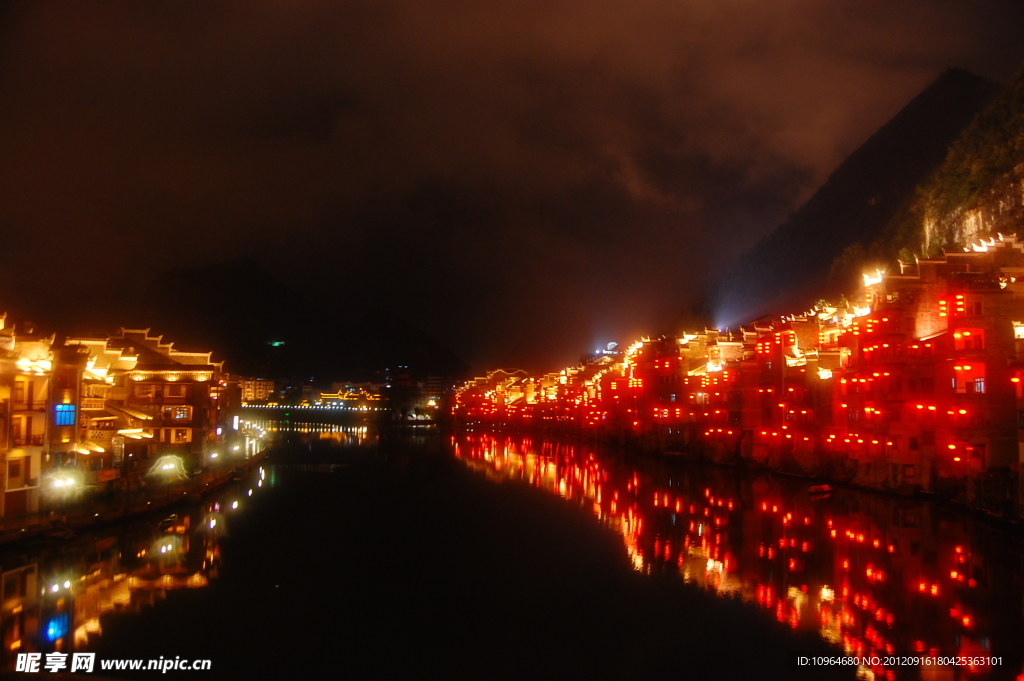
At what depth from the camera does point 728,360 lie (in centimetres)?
4309

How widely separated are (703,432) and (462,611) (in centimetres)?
3242

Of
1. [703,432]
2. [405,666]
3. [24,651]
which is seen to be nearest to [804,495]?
[703,432]

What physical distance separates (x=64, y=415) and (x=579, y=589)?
15348 millimetres

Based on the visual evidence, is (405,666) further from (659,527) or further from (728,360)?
(728,360)

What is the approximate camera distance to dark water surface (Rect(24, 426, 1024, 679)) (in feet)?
41.4

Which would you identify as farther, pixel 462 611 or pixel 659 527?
pixel 659 527

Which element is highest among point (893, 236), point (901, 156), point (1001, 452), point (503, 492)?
point (901, 156)

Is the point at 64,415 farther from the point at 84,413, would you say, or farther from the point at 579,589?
the point at 579,589

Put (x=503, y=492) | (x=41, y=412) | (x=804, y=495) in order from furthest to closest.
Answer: (x=503, y=492) → (x=804, y=495) → (x=41, y=412)

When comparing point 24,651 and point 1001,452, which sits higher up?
point 1001,452

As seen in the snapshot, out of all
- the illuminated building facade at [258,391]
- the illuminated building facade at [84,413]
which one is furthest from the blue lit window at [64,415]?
the illuminated building facade at [258,391]

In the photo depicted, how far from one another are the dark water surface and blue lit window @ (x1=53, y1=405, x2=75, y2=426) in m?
4.18

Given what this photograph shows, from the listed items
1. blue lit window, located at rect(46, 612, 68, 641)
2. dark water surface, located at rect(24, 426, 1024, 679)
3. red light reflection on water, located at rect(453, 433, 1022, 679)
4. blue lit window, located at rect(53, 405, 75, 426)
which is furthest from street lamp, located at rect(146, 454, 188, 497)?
red light reflection on water, located at rect(453, 433, 1022, 679)

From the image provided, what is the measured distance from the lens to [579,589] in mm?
17094
